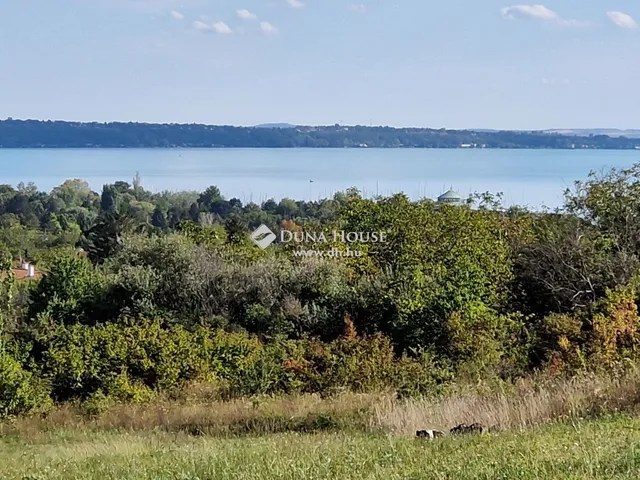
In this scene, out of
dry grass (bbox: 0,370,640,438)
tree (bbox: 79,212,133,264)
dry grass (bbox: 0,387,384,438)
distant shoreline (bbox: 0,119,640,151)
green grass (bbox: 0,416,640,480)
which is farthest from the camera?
distant shoreline (bbox: 0,119,640,151)

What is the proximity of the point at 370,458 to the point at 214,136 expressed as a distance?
318ft

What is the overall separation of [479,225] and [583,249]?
2.84 metres

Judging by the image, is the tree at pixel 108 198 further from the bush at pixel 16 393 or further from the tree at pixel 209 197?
the bush at pixel 16 393

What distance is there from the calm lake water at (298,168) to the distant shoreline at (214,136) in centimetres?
173

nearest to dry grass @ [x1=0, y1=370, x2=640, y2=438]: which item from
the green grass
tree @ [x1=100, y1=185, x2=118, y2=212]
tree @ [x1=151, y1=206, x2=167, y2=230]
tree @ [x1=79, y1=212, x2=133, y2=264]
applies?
the green grass

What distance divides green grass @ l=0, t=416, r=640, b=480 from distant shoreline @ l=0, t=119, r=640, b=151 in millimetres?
80899

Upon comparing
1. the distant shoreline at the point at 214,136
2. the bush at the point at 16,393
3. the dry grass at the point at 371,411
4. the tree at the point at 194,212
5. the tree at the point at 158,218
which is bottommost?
the tree at the point at 158,218

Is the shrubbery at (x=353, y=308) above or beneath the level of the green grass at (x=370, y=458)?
beneath

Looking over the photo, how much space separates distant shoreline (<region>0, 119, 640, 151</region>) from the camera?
295 ft

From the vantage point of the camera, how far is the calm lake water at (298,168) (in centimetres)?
5997

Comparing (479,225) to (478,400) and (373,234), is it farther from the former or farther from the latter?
(478,400)

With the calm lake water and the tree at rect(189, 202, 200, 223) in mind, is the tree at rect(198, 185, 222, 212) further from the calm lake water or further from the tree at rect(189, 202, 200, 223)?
the calm lake water

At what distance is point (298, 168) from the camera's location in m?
92.7

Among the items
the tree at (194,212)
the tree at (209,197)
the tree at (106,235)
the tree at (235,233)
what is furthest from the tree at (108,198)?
the tree at (235,233)
